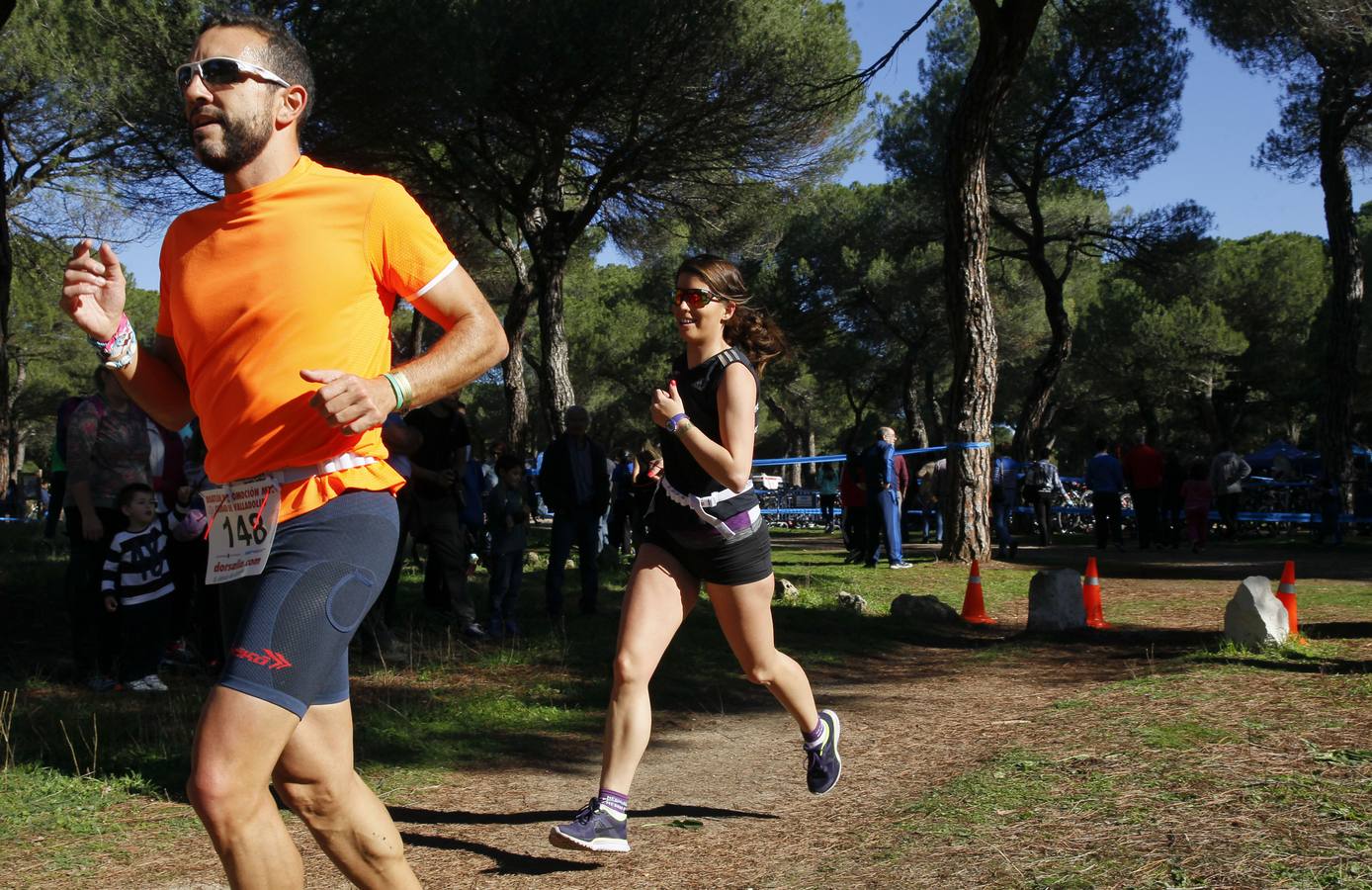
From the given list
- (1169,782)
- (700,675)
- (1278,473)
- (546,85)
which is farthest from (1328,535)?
(1169,782)

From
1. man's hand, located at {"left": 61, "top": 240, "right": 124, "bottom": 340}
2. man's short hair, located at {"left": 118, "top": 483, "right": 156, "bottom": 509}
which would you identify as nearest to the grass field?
man's short hair, located at {"left": 118, "top": 483, "right": 156, "bottom": 509}

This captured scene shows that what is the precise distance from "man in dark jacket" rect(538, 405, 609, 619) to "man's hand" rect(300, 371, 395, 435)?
7275mm

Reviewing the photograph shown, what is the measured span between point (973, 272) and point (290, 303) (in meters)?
13.0

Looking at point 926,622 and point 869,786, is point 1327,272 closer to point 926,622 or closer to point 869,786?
point 926,622

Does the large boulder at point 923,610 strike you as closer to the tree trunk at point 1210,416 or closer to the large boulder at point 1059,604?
the large boulder at point 1059,604

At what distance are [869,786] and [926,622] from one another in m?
5.08

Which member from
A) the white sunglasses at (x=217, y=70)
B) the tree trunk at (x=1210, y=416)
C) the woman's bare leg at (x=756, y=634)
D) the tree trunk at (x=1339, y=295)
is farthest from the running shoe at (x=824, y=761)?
the tree trunk at (x=1210, y=416)

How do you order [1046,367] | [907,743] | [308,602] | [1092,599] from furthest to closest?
[1046,367] → [1092,599] → [907,743] → [308,602]

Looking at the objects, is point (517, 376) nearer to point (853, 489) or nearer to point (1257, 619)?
point (853, 489)

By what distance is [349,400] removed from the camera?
7.52ft

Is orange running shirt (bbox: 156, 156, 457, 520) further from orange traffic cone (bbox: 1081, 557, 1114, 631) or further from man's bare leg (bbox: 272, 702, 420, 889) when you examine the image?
orange traffic cone (bbox: 1081, 557, 1114, 631)

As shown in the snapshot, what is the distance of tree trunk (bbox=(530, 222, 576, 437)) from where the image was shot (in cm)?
1978

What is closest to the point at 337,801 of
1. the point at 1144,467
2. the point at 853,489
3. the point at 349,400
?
the point at 349,400

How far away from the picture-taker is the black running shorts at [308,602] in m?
2.34
